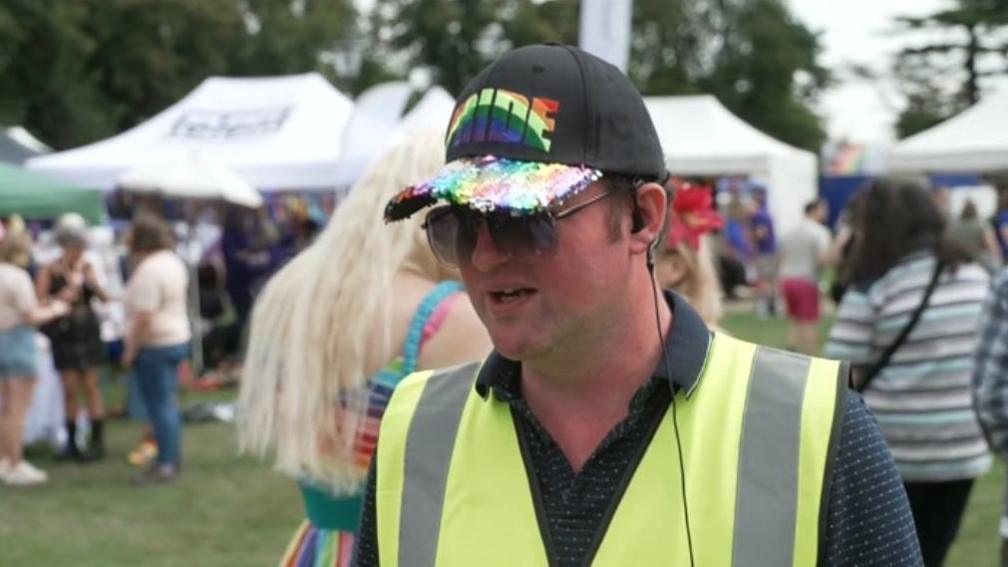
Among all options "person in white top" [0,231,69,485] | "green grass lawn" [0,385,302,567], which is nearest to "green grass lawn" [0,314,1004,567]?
"green grass lawn" [0,385,302,567]

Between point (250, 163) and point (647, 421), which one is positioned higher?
point (647, 421)

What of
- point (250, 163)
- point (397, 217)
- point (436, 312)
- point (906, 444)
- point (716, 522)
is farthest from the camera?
point (250, 163)

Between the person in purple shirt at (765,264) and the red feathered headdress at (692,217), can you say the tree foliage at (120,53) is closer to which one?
the person in purple shirt at (765,264)

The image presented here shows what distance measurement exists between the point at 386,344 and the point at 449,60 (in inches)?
2164

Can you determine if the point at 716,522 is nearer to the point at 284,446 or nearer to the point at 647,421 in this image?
the point at 647,421

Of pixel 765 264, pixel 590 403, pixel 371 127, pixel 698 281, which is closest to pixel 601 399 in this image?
pixel 590 403

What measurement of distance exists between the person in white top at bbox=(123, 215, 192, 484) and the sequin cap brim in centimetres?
→ 713

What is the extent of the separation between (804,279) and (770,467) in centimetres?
1154

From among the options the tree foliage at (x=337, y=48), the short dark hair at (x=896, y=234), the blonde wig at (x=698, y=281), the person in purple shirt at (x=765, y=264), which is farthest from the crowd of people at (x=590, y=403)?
the tree foliage at (x=337, y=48)

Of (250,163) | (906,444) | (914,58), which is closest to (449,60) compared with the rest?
(914,58)

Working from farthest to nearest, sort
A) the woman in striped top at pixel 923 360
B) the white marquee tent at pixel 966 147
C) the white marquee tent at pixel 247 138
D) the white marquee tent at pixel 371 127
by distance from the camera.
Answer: the white marquee tent at pixel 966 147 < the white marquee tent at pixel 247 138 < the white marquee tent at pixel 371 127 < the woman in striped top at pixel 923 360

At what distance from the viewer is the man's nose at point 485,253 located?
1.54 metres

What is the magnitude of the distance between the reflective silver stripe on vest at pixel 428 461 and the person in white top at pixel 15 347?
7.23m

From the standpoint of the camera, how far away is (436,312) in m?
2.77
